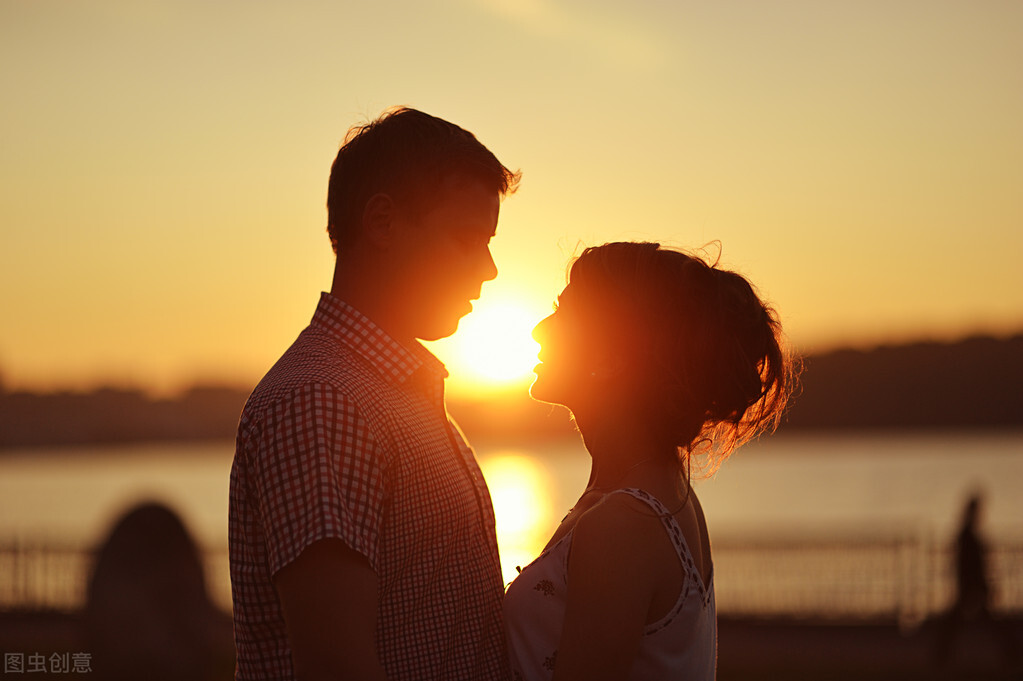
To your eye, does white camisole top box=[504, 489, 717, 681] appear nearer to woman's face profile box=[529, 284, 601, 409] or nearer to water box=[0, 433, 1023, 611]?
woman's face profile box=[529, 284, 601, 409]

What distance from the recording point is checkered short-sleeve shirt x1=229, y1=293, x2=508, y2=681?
85.2 inches

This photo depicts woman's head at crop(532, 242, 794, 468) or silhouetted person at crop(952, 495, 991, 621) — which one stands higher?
woman's head at crop(532, 242, 794, 468)

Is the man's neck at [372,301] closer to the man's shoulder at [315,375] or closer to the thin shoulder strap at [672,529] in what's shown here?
the man's shoulder at [315,375]

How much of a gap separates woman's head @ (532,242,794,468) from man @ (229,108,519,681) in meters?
0.40

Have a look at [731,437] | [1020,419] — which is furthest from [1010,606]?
[1020,419]

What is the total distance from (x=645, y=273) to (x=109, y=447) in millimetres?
184170

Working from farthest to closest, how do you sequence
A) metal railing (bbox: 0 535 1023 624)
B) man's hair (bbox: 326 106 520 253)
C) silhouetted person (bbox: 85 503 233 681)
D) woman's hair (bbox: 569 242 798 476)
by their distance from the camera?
metal railing (bbox: 0 535 1023 624)
silhouetted person (bbox: 85 503 233 681)
woman's hair (bbox: 569 242 798 476)
man's hair (bbox: 326 106 520 253)

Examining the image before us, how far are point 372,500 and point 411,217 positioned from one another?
822mm

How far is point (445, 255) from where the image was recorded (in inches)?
108

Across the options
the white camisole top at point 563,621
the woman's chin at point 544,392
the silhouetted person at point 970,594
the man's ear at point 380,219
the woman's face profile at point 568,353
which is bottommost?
the silhouetted person at point 970,594

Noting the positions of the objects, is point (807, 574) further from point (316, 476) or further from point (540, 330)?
point (316, 476)

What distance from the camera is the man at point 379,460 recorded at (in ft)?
6.93

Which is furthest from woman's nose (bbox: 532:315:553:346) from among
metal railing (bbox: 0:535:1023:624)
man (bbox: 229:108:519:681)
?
metal railing (bbox: 0:535:1023:624)

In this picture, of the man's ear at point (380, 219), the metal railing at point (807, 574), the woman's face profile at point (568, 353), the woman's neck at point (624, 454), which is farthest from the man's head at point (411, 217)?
the metal railing at point (807, 574)
